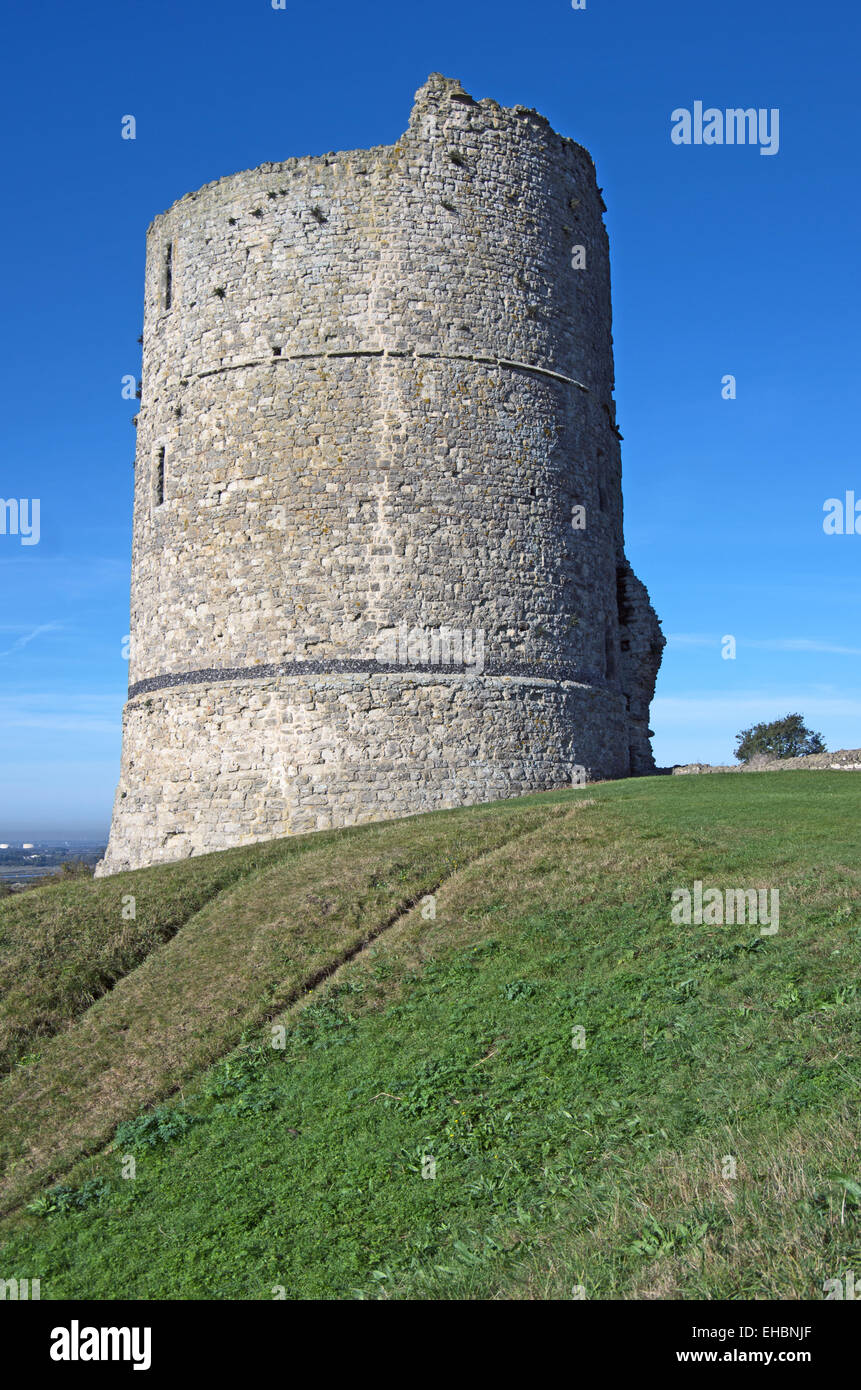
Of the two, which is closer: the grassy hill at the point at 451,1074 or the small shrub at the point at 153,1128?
→ the grassy hill at the point at 451,1074

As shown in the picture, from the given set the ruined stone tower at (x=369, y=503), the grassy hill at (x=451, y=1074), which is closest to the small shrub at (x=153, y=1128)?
the grassy hill at (x=451, y=1074)

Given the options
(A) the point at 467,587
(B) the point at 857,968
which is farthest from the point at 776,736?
(B) the point at 857,968

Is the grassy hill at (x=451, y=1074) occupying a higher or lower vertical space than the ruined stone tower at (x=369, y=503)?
lower

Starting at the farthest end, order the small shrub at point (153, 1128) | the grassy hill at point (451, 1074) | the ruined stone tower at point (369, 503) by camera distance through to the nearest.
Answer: the ruined stone tower at point (369, 503) < the small shrub at point (153, 1128) < the grassy hill at point (451, 1074)

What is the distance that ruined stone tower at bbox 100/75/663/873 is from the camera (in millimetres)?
20656

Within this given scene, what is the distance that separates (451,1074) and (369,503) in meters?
13.7

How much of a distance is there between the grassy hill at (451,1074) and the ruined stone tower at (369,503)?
5175 millimetres

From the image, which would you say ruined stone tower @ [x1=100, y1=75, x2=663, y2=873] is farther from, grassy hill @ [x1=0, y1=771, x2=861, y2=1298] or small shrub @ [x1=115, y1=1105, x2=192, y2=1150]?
small shrub @ [x1=115, y1=1105, x2=192, y2=1150]

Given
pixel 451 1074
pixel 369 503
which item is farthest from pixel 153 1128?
pixel 369 503

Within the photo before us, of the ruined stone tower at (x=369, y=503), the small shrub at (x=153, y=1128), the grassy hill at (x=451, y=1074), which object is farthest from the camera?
the ruined stone tower at (x=369, y=503)

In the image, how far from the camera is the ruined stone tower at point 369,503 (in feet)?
67.8

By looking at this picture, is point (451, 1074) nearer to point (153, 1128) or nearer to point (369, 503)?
point (153, 1128)

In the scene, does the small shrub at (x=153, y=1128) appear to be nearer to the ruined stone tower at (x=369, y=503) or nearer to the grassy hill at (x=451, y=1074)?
the grassy hill at (x=451, y=1074)

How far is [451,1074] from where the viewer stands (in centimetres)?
931
